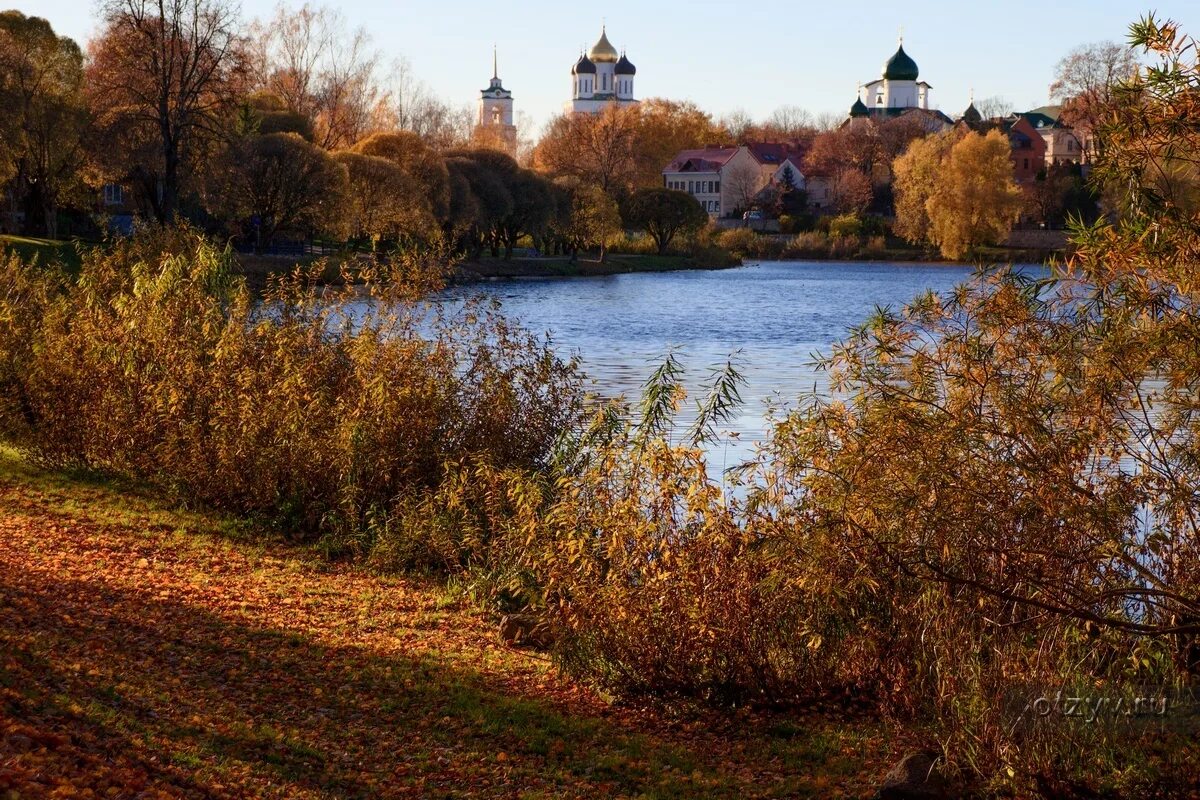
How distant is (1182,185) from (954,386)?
1.57m

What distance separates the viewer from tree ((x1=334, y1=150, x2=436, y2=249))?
53062mm

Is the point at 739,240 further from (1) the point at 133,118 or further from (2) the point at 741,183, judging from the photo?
(1) the point at 133,118

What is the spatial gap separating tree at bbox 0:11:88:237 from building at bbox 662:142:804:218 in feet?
231

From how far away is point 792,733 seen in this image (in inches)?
321

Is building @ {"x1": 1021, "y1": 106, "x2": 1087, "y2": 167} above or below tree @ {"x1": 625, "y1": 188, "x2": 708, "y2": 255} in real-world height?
above

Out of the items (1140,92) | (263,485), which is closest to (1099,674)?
(1140,92)

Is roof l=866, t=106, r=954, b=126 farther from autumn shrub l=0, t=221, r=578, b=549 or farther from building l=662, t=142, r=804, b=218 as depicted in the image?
autumn shrub l=0, t=221, r=578, b=549

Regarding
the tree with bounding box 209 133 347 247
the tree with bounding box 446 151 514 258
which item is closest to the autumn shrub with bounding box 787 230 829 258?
the tree with bounding box 446 151 514 258

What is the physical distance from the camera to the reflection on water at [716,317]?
87.6 ft

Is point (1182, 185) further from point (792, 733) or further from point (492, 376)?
point (492, 376)

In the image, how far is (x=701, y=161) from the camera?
11719 centimetres

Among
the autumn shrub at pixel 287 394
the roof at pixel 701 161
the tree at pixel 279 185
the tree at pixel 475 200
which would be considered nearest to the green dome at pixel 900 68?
the roof at pixel 701 161

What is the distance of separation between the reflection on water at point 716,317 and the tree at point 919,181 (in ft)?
9.51

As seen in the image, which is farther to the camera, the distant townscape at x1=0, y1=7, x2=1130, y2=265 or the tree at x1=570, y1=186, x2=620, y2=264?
the tree at x1=570, y1=186, x2=620, y2=264
